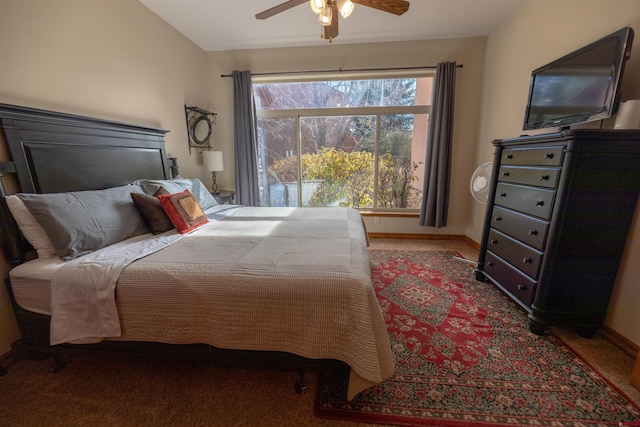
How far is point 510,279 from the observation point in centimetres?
192

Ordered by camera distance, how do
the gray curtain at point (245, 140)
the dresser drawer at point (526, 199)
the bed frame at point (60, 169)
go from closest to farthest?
the bed frame at point (60, 169)
the dresser drawer at point (526, 199)
the gray curtain at point (245, 140)

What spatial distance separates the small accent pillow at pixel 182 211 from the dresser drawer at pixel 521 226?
98.1 inches

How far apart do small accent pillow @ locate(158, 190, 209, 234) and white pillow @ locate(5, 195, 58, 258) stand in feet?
2.10

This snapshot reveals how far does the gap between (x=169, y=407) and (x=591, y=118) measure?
2915 mm

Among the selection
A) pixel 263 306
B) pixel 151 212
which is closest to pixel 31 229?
pixel 151 212

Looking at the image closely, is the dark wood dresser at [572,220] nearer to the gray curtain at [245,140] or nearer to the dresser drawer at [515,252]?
the dresser drawer at [515,252]

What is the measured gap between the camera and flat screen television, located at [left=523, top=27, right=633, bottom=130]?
141 centimetres

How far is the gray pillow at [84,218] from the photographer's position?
1.36m

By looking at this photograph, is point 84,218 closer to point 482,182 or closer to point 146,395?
point 146,395

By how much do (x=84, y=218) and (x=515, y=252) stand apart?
117 inches

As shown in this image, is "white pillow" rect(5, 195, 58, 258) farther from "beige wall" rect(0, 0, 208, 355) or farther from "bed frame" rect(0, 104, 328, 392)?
"beige wall" rect(0, 0, 208, 355)

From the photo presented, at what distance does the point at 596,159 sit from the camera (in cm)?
142

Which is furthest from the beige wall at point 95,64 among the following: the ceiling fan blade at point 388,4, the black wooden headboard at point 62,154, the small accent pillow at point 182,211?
the ceiling fan blade at point 388,4

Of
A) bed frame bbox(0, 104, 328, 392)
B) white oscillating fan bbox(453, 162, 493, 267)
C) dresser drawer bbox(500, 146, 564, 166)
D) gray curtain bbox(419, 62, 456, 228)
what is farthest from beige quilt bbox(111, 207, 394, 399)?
gray curtain bbox(419, 62, 456, 228)
